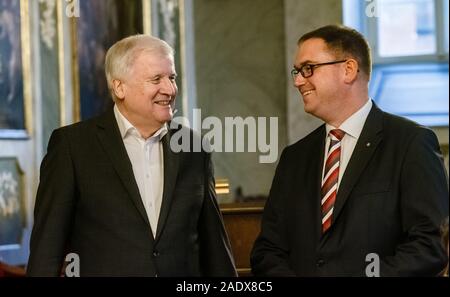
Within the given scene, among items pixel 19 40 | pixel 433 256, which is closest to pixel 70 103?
pixel 19 40

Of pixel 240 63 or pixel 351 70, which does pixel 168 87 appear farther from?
pixel 240 63

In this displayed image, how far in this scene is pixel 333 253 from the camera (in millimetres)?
3393

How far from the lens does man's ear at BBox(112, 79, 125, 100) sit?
142 inches

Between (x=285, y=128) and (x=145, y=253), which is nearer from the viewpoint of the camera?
(x=145, y=253)

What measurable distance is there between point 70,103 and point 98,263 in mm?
4309

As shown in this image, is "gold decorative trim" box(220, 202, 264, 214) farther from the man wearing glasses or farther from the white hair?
the white hair

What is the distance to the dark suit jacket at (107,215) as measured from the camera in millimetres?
3457

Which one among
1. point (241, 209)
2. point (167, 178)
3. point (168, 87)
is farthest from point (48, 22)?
point (167, 178)

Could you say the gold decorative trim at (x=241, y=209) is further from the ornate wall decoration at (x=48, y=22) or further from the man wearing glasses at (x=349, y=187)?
the ornate wall decoration at (x=48, y=22)

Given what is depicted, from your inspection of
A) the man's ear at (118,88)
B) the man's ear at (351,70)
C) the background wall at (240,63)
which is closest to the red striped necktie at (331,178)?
the man's ear at (351,70)

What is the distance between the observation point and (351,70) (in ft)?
11.7

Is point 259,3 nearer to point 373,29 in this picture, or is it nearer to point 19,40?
point 373,29

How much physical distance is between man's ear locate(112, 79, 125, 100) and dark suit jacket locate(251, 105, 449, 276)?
0.65m

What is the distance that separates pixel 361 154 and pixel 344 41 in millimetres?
421
